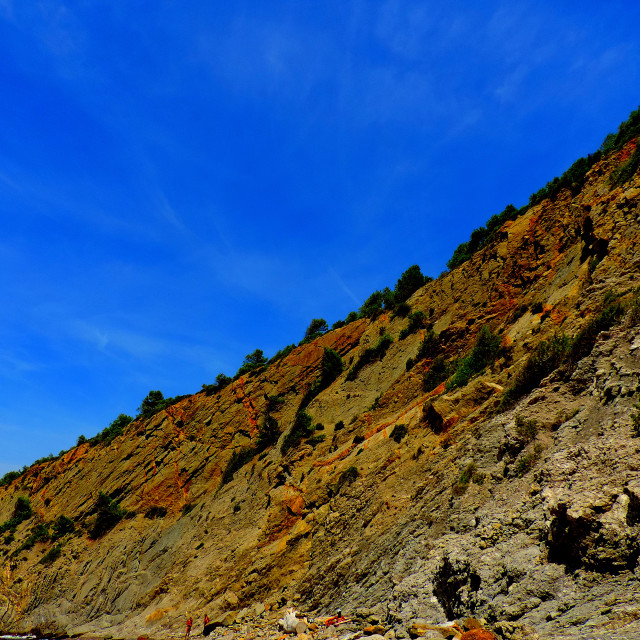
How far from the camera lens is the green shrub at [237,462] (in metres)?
36.5

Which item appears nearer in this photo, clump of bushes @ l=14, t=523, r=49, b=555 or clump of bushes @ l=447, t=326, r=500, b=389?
clump of bushes @ l=447, t=326, r=500, b=389

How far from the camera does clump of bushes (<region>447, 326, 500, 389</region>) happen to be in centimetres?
2123

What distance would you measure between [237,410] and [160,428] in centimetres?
1061

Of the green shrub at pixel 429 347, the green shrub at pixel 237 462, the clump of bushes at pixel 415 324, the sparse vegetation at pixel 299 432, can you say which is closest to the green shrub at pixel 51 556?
the green shrub at pixel 237 462

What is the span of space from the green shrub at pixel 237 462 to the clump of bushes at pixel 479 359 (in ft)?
69.4

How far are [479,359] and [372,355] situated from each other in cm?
1424

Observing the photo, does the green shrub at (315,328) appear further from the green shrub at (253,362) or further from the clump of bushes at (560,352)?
the clump of bushes at (560,352)

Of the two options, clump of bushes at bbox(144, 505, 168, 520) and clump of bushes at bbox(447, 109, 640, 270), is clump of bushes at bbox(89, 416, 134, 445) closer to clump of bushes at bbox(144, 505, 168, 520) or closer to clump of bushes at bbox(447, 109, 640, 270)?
clump of bushes at bbox(144, 505, 168, 520)

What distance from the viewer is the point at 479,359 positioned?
22.2 meters

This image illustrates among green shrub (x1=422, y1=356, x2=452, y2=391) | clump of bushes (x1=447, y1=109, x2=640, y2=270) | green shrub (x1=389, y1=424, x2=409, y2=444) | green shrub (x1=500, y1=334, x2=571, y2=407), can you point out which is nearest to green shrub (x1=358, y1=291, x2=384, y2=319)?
clump of bushes (x1=447, y1=109, x2=640, y2=270)

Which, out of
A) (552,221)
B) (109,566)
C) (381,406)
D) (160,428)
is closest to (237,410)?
(160,428)

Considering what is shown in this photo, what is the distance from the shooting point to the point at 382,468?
66.0ft

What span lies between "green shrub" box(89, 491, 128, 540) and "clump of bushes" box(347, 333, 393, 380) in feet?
80.4

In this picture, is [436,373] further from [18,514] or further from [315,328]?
[18,514]
